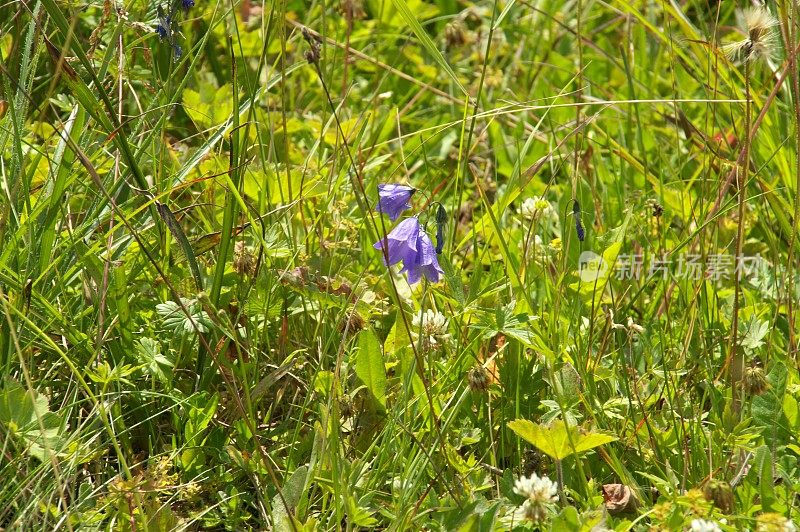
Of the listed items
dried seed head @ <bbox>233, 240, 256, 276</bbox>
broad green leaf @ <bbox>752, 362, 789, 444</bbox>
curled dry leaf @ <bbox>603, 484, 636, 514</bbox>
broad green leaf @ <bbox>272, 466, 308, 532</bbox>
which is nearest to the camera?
broad green leaf @ <bbox>272, 466, 308, 532</bbox>

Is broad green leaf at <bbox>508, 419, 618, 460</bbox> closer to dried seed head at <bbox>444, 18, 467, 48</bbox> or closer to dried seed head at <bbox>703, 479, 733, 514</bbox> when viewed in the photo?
dried seed head at <bbox>703, 479, 733, 514</bbox>

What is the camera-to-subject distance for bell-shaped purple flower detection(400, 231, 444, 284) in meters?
1.74

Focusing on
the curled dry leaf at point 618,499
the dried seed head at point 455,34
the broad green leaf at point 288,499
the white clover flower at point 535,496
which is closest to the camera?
the white clover flower at point 535,496

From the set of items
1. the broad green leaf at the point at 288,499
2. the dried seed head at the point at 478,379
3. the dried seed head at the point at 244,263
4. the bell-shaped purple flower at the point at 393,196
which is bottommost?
the broad green leaf at the point at 288,499

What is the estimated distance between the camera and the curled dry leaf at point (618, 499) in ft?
5.42

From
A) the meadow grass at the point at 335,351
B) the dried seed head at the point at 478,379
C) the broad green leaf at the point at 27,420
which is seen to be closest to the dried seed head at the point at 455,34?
the meadow grass at the point at 335,351

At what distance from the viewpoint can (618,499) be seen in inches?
65.5

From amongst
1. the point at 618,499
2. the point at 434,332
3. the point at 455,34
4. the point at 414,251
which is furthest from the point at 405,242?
the point at 455,34

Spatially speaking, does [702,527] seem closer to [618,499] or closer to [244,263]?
[618,499]

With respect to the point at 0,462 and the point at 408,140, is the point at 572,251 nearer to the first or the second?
the point at 408,140

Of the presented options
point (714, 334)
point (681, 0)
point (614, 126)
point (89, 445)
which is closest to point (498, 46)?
point (614, 126)

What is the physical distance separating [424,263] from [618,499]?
0.52 m

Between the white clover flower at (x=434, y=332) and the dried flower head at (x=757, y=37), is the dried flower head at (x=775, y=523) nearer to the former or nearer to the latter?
the white clover flower at (x=434, y=332)
